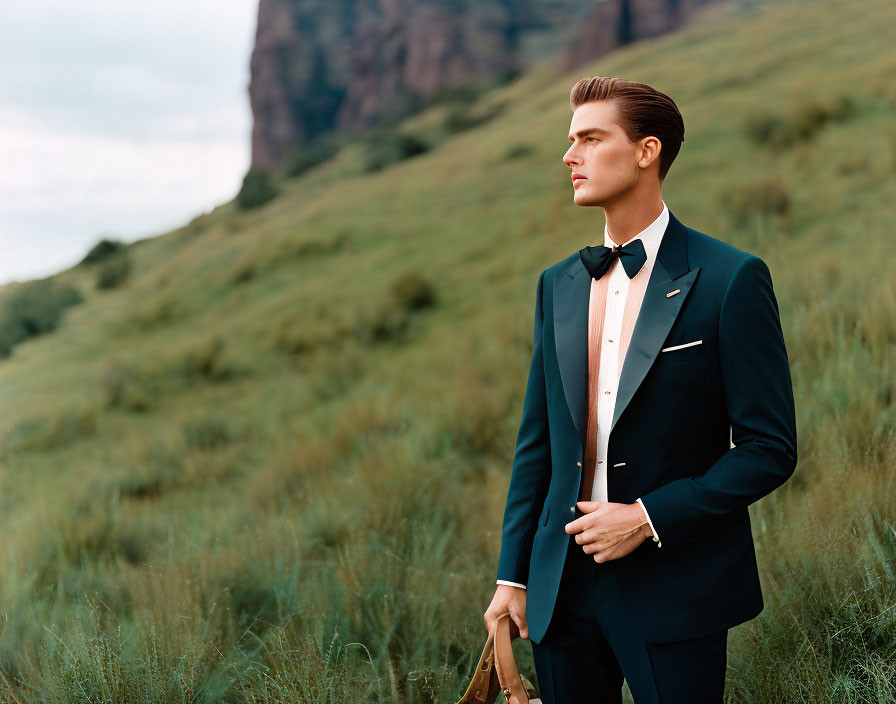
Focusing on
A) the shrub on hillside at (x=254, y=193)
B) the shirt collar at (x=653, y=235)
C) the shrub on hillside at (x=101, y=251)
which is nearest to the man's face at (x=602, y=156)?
the shirt collar at (x=653, y=235)

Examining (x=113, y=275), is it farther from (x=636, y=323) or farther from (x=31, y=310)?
(x=636, y=323)

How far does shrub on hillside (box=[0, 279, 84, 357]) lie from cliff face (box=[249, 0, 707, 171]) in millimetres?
46141

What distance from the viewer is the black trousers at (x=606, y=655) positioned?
1.62 m

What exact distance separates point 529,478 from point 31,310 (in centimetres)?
2051

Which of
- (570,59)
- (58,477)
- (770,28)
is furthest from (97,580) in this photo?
(570,59)

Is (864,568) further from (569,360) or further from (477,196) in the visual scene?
(477,196)

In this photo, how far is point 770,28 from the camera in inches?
1051

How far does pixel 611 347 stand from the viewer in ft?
5.75

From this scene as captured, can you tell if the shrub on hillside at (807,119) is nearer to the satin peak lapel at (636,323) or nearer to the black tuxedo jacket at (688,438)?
the satin peak lapel at (636,323)

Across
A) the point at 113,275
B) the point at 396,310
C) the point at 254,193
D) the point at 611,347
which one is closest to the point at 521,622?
the point at 611,347

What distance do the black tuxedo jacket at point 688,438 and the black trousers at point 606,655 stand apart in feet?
0.13

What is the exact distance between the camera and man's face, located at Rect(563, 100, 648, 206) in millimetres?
1697

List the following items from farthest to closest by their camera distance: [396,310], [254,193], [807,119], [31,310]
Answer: [254,193]
[31,310]
[807,119]
[396,310]

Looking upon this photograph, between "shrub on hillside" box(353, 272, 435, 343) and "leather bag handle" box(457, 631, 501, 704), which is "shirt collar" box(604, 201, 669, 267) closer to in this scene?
"leather bag handle" box(457, 631, 501, 704)
